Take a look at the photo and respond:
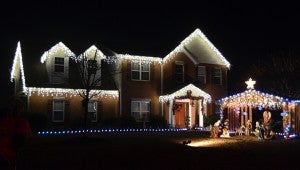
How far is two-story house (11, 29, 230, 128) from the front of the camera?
1161 inches

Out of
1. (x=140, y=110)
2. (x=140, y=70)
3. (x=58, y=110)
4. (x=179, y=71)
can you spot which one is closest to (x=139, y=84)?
(x=140, y=70)

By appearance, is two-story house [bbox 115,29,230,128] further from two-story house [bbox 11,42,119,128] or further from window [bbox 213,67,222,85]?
two-story house [bbox 11,42,119,128]

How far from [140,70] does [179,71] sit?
3483 mm

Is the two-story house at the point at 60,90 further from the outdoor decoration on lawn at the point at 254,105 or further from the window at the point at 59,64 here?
the outdoor decoration on lawn at the point at 254,105

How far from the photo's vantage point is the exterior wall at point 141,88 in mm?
31047

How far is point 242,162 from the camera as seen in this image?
12.5 meters

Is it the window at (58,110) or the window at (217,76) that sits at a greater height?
the window at (217,76)

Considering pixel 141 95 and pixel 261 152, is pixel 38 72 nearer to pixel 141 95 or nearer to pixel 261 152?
pixel 141 95

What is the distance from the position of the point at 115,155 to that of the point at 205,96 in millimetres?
18481

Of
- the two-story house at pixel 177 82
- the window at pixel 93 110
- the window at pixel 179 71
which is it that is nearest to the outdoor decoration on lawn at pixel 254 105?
the two-story house at pixel 177 82

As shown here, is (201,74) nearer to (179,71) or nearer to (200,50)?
(200,50)

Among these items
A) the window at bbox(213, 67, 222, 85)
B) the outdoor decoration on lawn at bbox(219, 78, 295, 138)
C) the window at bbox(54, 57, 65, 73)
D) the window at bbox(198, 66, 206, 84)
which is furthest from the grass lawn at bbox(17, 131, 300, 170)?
the window at bbox(213, 67, 222, 85)

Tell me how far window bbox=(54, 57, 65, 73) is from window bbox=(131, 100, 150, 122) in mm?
5775

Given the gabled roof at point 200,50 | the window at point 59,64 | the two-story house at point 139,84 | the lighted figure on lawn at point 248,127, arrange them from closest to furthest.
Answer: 1. the lighted figure on lawn at point 248,127
2. the two-story house at point 139,84
3. the window at point 59,64
4. the gabled roof at point 200,50
